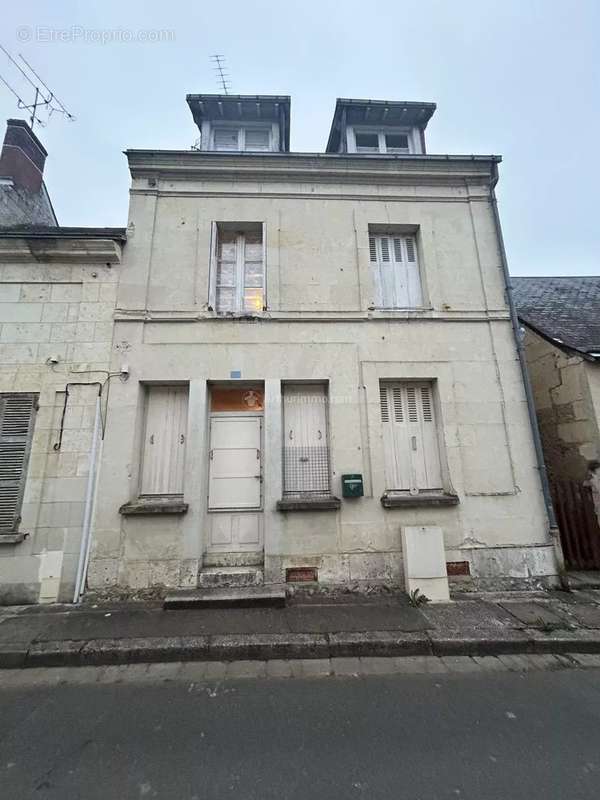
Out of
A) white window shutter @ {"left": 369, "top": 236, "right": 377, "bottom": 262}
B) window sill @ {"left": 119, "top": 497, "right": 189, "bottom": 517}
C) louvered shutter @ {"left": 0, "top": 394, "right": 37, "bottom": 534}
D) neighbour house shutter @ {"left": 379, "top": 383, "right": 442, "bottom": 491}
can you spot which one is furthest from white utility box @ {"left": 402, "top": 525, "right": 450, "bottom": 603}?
louvered shutter @ {"left": 0, "top": 394, "right": 37, "bottom": 534}

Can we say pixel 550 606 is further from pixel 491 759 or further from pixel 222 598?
pixel 222 598

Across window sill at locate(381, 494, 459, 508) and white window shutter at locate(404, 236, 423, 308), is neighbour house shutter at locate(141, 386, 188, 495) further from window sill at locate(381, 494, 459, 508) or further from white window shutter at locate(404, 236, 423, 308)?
white window shutter at locate(404, 236, 423, 308)

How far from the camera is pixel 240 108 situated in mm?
7254

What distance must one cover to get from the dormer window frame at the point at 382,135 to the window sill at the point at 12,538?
913 cm

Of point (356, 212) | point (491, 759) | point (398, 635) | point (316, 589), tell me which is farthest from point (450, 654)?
point (356, 212)

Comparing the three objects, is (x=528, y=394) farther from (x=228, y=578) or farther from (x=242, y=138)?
(x=242, y=138)

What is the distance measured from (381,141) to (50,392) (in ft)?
26.7

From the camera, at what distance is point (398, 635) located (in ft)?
12.0

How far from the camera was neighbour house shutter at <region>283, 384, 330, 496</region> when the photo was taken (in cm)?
529

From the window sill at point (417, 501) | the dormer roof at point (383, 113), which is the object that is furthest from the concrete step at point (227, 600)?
the dormer roof at point (383, 113)

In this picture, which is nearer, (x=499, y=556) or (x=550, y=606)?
(x=550, y=606)

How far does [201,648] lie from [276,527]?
1772mm

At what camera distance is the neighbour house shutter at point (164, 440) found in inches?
205

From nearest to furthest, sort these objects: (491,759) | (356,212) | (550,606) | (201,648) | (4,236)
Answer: (491,759), (201,648), (550,606), (4,236), (356,212)
